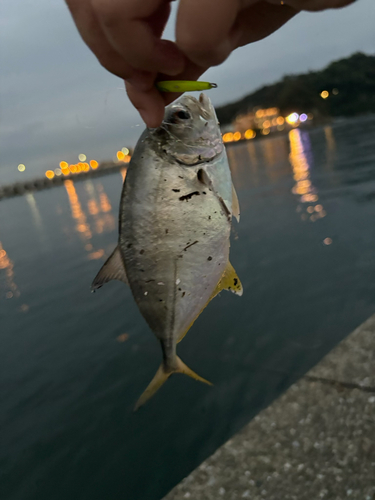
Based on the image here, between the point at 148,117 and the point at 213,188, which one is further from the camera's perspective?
the point at 213,188

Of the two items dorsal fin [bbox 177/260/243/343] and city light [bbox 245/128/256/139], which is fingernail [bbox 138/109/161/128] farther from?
city light [bbox 245/128/256/139]

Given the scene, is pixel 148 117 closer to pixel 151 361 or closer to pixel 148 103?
pixel 148 103

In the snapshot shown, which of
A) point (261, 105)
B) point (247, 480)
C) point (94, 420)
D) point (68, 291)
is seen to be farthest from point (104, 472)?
point (261, 105)

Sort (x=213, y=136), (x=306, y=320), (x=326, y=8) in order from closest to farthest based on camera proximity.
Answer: (x=326, y=8) < (x=213, y=136) < (x=306, y=320)

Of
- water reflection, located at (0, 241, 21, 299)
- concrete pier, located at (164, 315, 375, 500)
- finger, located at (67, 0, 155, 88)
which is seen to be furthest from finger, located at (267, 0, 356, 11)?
water reflection, located at (0, 241, 21, 299)

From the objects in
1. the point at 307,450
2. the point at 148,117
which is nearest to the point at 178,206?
the point at 148,117

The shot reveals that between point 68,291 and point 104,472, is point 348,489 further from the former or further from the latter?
point 68,291

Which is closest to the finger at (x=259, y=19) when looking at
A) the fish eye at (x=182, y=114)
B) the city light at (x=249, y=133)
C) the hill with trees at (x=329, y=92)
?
the fish eye at (x=182, y=114)
